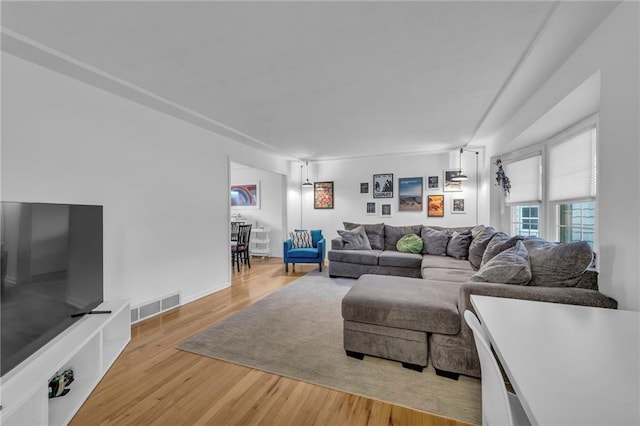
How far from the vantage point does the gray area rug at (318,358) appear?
5.62 ft

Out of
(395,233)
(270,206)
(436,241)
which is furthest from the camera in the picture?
(270,206)

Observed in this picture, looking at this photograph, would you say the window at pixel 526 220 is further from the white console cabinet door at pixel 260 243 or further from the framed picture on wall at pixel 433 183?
the white console cabinet door at pixel 260 243

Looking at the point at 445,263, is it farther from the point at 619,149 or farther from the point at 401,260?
the point at 619,149

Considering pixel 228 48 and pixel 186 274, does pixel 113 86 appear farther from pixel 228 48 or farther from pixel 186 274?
pixel 186 274

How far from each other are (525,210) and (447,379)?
2.96m

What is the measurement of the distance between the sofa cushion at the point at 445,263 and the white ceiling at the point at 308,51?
2.02 metres

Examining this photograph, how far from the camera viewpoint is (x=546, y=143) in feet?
10.2

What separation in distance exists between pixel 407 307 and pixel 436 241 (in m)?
2.89

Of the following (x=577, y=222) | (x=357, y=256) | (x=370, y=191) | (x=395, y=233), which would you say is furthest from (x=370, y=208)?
(x=577, y=222)

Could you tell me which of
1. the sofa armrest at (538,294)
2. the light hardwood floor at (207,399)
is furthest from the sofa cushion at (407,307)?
the light hardwood floor at (207,399)

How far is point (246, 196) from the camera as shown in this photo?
272 inches

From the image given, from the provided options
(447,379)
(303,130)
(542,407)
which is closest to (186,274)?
(303,130)

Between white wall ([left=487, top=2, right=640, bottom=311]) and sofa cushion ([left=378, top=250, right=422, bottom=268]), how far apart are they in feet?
8.54

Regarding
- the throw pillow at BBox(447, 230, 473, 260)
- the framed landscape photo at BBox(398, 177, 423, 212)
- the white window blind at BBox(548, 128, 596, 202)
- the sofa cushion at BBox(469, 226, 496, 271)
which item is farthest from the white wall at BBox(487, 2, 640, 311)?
the framed landscape photo at BBox(398, 177, 423, 212)
